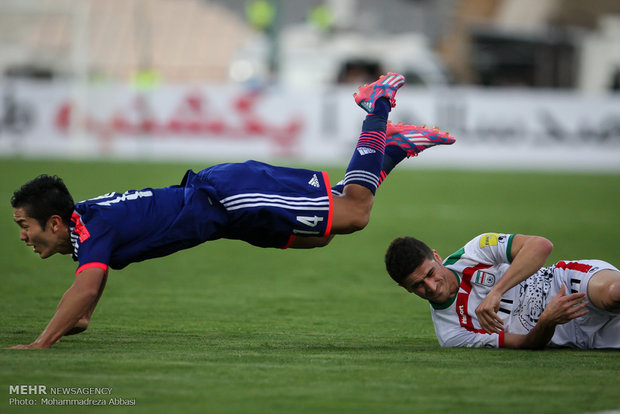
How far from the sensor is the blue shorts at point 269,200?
6426 mm

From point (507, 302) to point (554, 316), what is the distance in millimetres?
461

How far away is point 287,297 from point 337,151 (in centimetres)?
1819

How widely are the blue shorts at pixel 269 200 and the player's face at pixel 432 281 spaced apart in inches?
36.7

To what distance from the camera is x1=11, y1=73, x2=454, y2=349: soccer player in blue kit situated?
5918 mm

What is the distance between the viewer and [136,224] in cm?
614

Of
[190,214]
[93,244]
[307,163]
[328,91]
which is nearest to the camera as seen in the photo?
[93,244]

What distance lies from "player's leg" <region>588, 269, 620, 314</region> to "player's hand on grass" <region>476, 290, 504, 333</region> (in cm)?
64

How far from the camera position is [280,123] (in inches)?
1075

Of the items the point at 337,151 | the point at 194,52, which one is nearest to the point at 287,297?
the point at 337,151

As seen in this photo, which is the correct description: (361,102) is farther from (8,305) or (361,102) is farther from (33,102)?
(33,102)

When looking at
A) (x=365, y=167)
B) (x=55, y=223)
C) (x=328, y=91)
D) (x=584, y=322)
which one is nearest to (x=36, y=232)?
(x=55, y=223)

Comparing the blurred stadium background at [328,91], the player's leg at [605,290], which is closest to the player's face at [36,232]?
the player's leg at [605,290]

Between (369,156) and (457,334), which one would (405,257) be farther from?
(369,156)

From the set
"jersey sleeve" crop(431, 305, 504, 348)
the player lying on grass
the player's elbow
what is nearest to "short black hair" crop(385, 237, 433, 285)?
the player lying on grass
